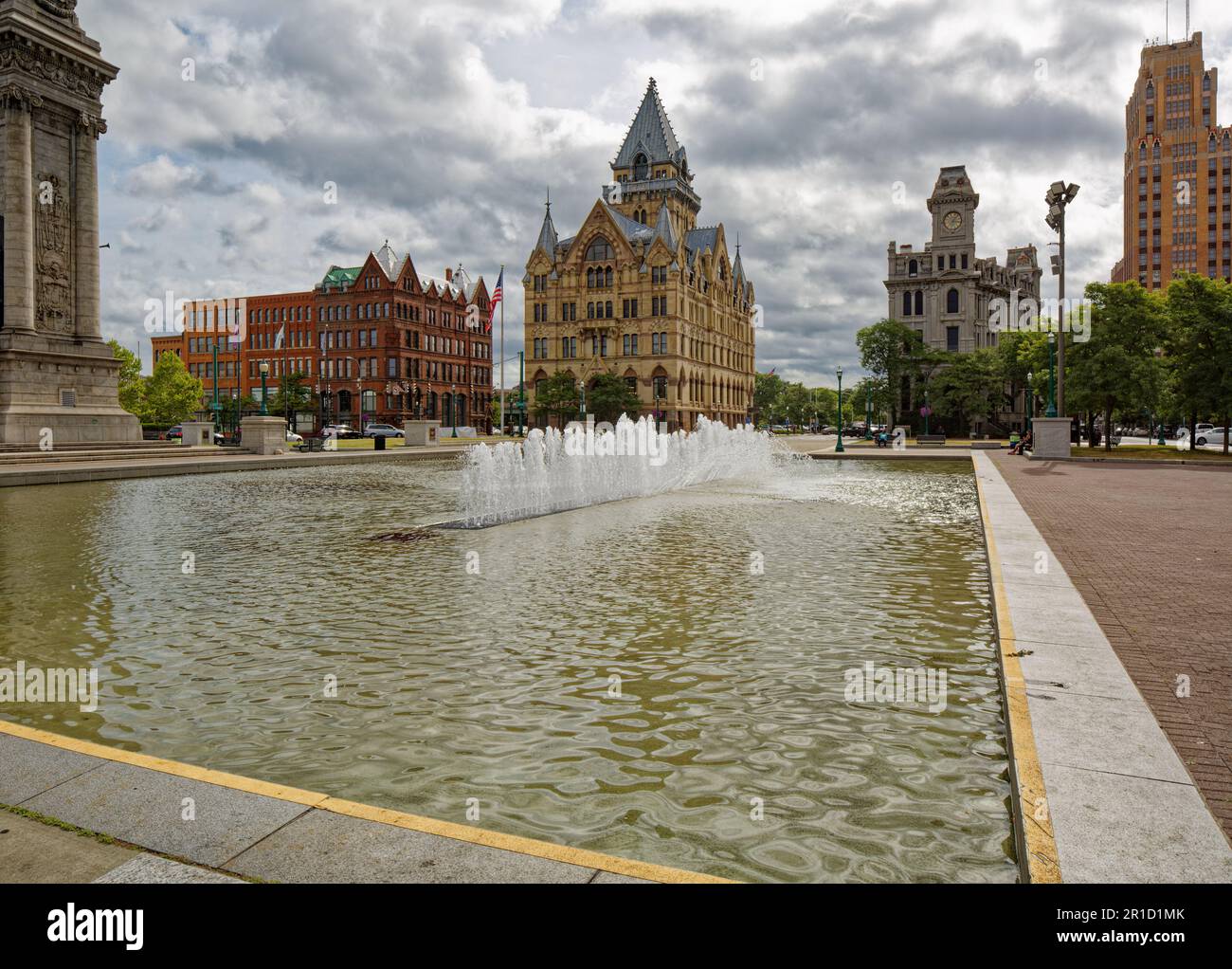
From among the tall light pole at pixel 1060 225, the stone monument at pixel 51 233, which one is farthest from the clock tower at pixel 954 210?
the stone monument at pixel 51 233

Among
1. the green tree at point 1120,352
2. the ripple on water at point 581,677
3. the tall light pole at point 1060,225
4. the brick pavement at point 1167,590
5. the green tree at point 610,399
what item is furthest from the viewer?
the green tree at point 610,399

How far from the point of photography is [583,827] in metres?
4.14

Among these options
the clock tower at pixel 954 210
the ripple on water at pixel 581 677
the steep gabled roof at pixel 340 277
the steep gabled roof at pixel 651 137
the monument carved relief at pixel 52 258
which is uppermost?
the steep gabled roof at pixel 651 137

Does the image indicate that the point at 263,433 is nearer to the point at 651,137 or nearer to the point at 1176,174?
the point at 651,137

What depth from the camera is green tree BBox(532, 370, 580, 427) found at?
89.2 m

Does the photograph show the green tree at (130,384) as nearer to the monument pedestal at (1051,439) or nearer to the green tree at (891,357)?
the monument pedestal at (1051,439)

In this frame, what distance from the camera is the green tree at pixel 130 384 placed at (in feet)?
241

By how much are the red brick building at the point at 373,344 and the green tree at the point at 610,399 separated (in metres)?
15.3

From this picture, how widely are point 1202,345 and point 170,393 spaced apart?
78393 millimetres

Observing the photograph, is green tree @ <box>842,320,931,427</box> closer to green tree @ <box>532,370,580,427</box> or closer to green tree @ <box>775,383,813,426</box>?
green tree @ <box>532,370,580,427</box>

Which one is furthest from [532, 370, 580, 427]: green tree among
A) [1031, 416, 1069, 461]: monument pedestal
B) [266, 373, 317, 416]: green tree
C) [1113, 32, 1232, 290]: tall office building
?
[1113, 32, 1232, 290]: tall office building

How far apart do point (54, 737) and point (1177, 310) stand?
45.5m
